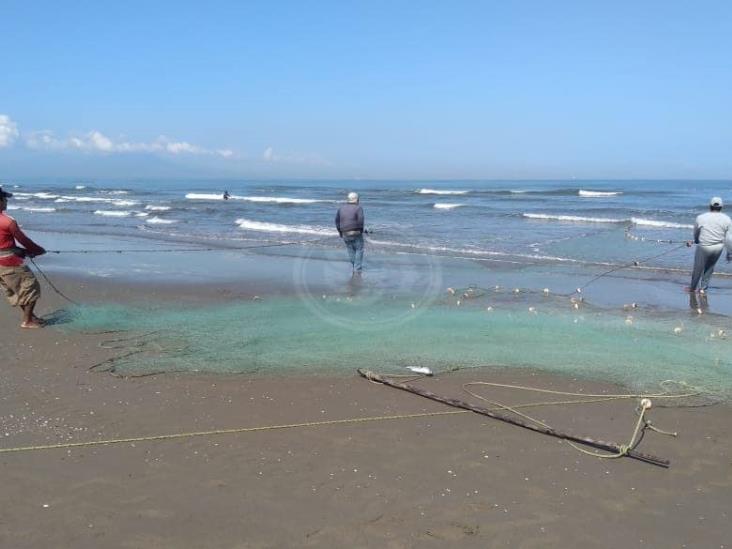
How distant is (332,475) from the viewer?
13.6 feet

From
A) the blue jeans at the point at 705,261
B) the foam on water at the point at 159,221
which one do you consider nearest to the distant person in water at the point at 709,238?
the blue jeans at the point at 705,261

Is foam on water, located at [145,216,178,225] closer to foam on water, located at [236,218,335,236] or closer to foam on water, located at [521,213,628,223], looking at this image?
foam on water, located at [236,218,335,236]

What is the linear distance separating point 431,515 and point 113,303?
7.59 metres

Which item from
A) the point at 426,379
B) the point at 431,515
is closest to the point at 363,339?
the point at 426,379

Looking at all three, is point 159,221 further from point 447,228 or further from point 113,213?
point 447,228

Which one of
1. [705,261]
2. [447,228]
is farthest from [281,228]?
[705,261]

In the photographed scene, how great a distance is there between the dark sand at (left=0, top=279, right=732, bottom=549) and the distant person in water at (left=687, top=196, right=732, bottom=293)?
6.29 m

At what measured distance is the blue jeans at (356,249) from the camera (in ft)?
42.7

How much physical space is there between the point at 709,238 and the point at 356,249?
6512 millimetres

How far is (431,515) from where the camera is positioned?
3.71 m

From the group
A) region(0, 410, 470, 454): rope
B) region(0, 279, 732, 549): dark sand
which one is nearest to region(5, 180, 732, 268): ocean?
region(0, 279, 732, 549): dark sand

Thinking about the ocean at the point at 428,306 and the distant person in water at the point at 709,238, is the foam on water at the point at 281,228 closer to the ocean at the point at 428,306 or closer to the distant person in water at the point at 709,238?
the ocean at the point at 428,306

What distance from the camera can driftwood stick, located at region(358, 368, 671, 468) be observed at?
Answer: 444cm

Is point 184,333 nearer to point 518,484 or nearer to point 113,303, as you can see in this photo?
point 113,303
